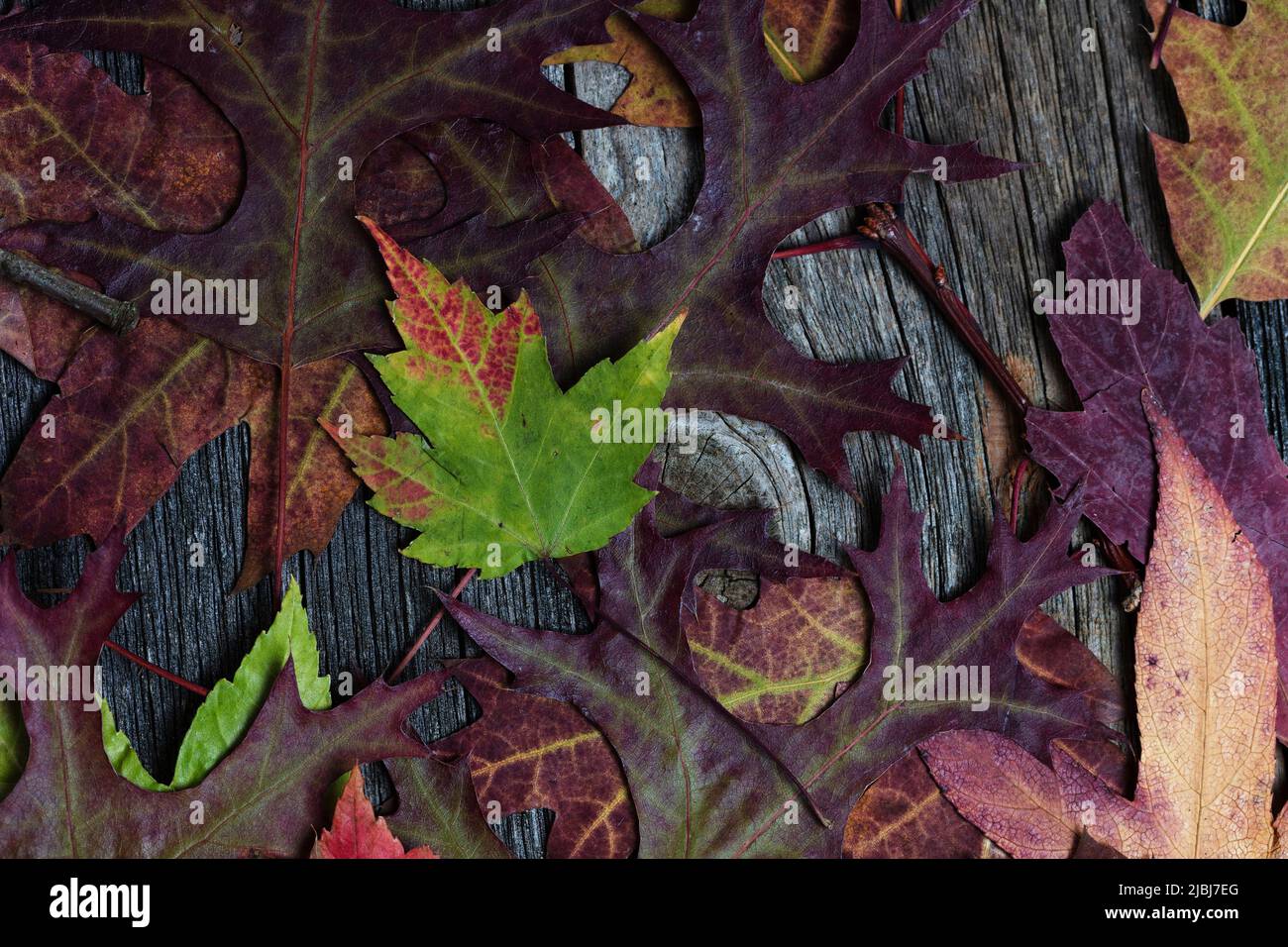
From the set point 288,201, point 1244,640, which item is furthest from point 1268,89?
point 288,201

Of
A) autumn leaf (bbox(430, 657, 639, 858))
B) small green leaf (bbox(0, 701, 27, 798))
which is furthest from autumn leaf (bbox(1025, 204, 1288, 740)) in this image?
small green leaf (bbox(0, 701, 27, 798))

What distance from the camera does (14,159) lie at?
126 centimetres

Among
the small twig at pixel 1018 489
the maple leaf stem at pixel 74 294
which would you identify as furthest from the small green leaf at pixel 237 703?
the small twig at pixel 1018 489

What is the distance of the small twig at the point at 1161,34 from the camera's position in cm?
135

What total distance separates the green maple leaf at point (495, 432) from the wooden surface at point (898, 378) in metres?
0.12

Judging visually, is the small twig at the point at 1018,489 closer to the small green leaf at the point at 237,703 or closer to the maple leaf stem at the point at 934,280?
the maple leaf stem at the point at 934,280

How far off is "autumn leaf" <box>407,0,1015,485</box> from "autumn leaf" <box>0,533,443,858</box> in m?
0.55

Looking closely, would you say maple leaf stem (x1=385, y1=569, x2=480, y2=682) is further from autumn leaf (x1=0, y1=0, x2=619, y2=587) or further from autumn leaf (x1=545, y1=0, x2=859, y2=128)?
autumn leaf (x1=545, y1=0, x2=859, y2=128)

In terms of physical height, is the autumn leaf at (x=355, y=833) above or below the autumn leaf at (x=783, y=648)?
below

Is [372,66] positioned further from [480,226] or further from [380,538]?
[380,538]

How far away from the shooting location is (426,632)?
1325 mm

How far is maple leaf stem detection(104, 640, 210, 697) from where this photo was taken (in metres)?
1.29

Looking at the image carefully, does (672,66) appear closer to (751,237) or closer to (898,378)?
(751,237)
